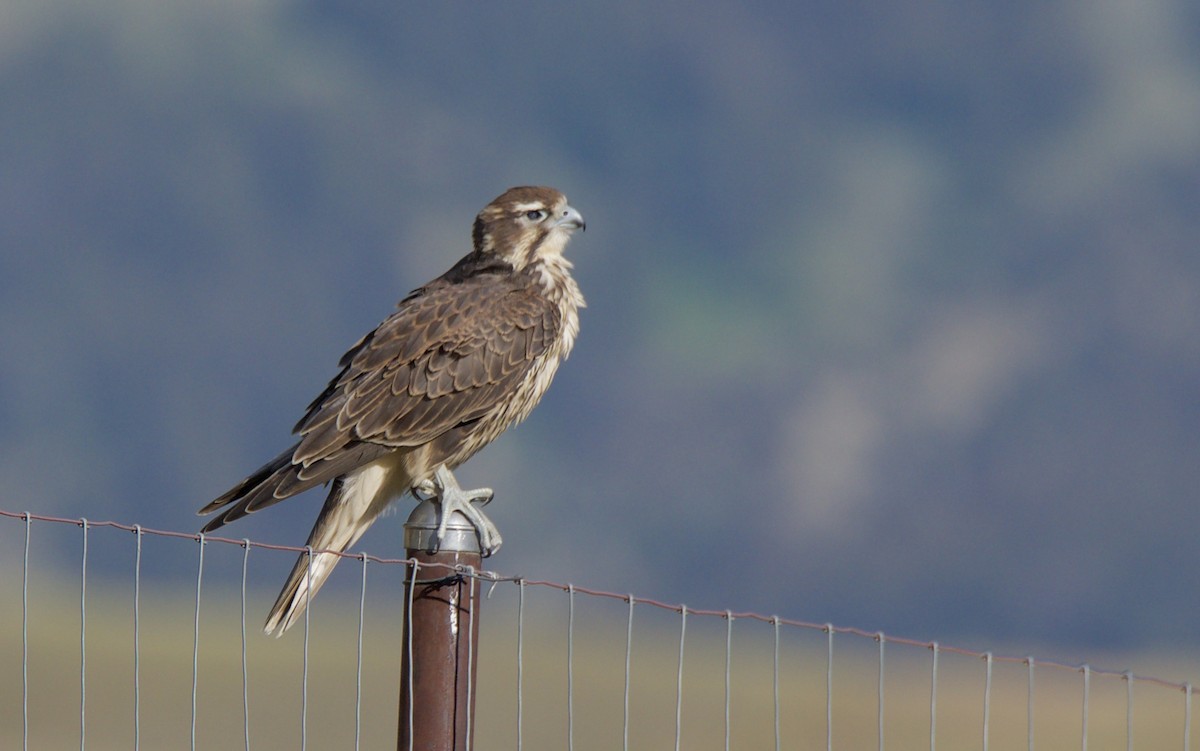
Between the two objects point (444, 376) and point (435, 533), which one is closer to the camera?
point (435, 533)

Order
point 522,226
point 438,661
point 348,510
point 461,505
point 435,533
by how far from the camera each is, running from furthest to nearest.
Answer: point 522,226
point 348,510
point 461,505
point 435,533
point 438,661

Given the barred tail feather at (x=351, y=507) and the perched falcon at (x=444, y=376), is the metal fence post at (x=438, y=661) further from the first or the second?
the barred tail feather at (x=351, y=507)

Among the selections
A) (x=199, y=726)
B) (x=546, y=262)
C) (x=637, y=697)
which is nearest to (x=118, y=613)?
(x=637, y=697)

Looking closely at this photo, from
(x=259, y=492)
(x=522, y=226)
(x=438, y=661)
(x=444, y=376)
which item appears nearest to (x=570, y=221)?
(x=522, y=226)

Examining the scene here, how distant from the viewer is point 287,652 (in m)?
32.3

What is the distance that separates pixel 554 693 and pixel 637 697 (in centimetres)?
132

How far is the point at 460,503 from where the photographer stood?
4.72 metres

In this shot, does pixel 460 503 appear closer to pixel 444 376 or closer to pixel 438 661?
pixel 438 661

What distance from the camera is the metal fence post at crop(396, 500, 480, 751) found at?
400 centimetres

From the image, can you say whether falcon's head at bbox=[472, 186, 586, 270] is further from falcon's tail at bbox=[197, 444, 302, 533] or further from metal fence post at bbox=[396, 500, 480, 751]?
metal fence post at bbox=[396, 500, 480, 751]

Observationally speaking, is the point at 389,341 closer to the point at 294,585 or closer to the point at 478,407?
the point at 478,407

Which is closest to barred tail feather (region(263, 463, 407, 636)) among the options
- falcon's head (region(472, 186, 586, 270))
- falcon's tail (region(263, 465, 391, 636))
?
falcon's tail (region(263, 465, 391, 636))

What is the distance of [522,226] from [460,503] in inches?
68.9

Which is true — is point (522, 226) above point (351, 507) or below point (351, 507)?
above
